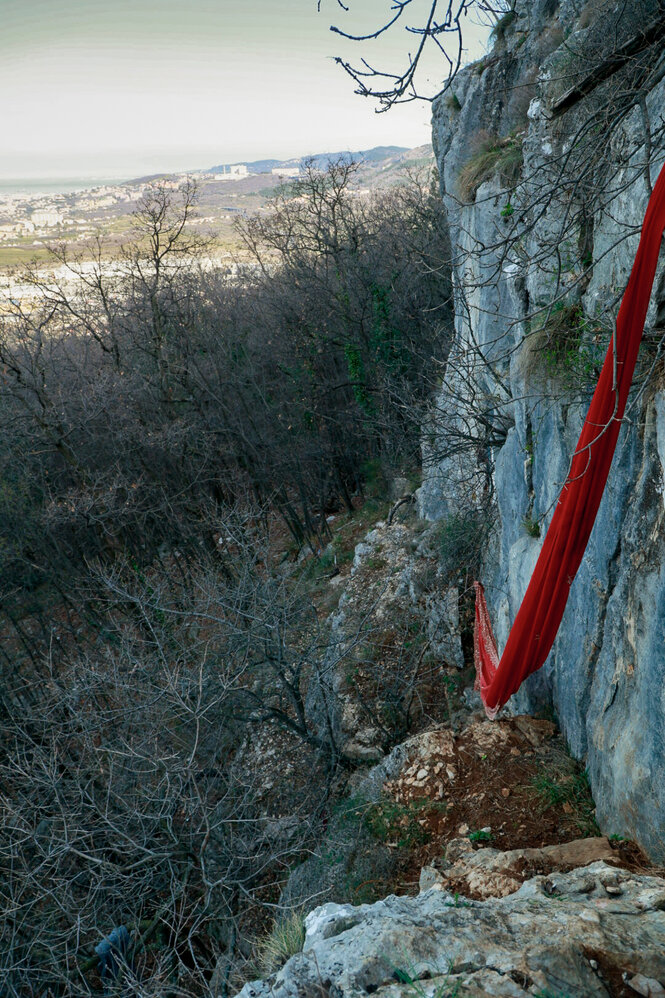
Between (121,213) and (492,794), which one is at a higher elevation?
(121,213)

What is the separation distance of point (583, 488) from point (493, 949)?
2618 millimetres

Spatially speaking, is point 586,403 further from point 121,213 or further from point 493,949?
point 121,213

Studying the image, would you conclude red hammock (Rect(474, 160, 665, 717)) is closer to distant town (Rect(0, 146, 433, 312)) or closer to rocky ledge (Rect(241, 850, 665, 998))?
rocky ledge (Rect(241, 850, 665, 998))

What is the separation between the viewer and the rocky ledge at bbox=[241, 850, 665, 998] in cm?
233

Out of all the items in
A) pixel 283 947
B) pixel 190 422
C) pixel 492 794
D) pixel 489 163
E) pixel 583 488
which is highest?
pixel 489 163

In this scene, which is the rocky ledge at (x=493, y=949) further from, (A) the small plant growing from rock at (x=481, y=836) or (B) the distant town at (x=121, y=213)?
(B) the distant town at (x=121, y=213)

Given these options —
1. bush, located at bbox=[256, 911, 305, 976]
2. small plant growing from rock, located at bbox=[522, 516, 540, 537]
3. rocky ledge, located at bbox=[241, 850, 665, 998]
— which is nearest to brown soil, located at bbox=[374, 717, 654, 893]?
rocky ledge, located at bbox=[241, 850, 665, 998]

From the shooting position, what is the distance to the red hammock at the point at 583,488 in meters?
3.31

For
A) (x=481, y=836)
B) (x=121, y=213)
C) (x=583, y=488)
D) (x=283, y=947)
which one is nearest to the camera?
(x=283, y=947)

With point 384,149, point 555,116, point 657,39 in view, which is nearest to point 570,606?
point 657,39

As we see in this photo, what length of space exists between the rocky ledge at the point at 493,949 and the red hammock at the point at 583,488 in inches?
70.2

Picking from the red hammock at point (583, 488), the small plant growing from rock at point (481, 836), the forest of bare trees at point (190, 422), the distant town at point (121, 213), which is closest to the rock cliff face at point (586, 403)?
the red hammock at point (583, 488)

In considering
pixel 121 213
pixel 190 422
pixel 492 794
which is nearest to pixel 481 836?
pixel 492 794

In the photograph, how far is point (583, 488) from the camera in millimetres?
3830
